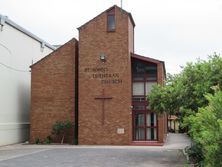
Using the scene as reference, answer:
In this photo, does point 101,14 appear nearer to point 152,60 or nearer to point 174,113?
point 152,60

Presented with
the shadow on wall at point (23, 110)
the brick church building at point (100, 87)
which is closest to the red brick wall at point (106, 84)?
the brick church building at point (100, 87)

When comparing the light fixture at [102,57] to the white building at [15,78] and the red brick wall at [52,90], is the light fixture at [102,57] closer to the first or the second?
the red brick wall at [52,90]

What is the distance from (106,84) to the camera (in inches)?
1328

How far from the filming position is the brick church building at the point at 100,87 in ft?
109

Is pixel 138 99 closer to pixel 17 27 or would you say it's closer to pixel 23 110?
pixel 23 110

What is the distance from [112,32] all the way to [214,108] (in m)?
25.5

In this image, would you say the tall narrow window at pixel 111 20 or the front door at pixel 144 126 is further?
the front door at pixel 144 126

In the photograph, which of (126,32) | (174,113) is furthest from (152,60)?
(174,113)

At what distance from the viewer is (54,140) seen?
34656 mm

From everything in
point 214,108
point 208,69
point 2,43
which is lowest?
point 214,108

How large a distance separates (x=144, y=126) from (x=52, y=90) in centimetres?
712

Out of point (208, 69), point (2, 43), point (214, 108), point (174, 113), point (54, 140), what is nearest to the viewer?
point (214, 108)

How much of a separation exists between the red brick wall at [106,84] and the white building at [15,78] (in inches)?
189

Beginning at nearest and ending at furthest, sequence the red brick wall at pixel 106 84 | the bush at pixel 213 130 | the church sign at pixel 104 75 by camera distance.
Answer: the bush at pixel 213 130, the red brick wall at pixel 106 84, the church sign at pixel 104 75
